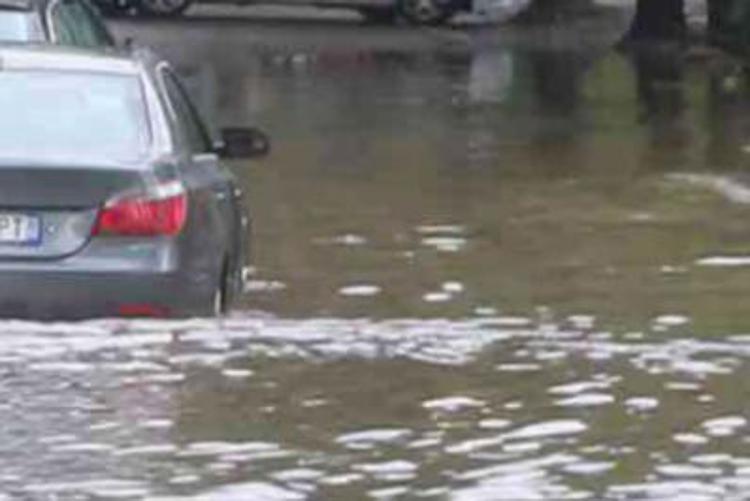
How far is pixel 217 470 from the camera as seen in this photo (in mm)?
9453

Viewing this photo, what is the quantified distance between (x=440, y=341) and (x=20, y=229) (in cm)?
182

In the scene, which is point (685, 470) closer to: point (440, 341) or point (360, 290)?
point (440, 341)

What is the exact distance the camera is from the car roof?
12969mm

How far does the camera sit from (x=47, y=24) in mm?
18172

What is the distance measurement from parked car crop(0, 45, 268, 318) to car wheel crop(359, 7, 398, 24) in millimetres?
30198

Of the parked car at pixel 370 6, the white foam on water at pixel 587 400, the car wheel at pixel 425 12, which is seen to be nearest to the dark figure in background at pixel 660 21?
A: the parked car at pixel 370 6

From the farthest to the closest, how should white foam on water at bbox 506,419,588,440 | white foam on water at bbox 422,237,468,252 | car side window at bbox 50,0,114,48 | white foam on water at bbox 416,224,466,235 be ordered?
car side window at bbox 50,0,114,48, white foam on water at bbox 416,224,466,235, white foam on water at bbox 422,237,468,252, white foam on water at bbox 506,419,588,440

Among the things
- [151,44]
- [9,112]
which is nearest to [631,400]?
[9,112]

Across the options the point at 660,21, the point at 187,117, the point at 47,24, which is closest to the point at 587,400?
the point at 187,117

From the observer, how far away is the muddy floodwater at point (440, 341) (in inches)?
375

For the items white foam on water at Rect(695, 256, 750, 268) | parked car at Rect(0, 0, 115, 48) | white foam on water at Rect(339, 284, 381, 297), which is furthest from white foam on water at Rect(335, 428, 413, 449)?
parked car at Rect(0, 0, 115, 48)

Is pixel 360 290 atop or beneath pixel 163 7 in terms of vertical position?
atop

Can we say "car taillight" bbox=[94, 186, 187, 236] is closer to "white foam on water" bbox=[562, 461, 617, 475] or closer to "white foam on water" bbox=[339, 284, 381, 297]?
"white foam on water" bbox=[562, 461, 617, 475]

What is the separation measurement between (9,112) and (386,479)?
3.78m
